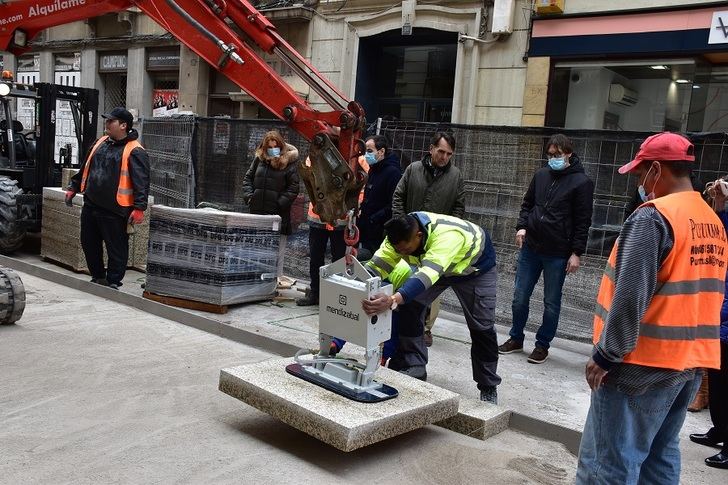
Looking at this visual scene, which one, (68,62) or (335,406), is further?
(68,62)

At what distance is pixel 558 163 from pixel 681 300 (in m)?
3.20

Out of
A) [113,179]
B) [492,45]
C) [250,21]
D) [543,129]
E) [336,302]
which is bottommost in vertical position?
[336,302]

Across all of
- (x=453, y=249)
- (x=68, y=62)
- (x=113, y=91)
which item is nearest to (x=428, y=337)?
(x=453, y=249)

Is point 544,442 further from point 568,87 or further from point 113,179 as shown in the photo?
point 568,87

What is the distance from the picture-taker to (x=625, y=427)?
2.77 m

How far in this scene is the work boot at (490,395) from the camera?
4.78m

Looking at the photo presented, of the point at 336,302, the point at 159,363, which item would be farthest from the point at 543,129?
the point at 159,363

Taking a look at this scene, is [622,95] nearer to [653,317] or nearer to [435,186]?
[435,186]

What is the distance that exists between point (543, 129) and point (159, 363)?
413 centimetres

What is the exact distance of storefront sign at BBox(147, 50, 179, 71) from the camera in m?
16.9

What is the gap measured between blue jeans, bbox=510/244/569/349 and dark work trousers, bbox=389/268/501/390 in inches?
50.2

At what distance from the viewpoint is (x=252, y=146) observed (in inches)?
369

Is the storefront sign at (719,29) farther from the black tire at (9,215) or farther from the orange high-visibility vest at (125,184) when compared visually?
the black tire at (9,215)

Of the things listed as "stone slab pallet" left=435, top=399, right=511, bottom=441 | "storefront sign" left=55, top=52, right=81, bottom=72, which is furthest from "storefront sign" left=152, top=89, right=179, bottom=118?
"stone slab pallet" left=435, top=399, right=511, bottom=441
